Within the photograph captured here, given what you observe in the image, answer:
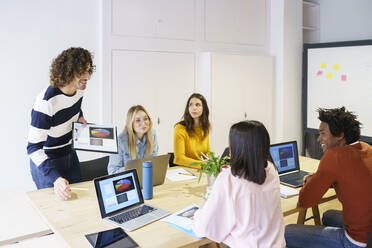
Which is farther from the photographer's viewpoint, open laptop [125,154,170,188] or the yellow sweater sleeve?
the yellow sweater sleeve

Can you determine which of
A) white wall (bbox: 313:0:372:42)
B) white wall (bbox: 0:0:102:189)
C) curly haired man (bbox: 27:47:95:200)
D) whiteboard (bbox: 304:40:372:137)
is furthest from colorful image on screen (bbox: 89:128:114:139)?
white wall (bbox: 313:0:372:42)

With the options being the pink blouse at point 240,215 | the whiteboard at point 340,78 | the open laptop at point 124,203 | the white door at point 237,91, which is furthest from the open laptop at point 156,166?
the whiteboard at point 340,78

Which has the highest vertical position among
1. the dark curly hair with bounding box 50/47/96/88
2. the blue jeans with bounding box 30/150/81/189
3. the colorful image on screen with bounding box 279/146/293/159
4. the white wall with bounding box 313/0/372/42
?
the white wall with bounding box 313/0/372/42

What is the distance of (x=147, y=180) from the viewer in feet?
7.16

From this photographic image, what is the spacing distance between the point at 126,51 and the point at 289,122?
9.49 feet

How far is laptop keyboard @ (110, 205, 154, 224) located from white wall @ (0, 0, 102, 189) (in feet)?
7.85

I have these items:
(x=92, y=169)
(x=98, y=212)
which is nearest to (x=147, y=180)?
(x=98, y=212)

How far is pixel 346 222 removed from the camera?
2.03 meters

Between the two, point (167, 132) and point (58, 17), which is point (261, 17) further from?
point (58, 17)

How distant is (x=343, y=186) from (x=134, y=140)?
4.95ft

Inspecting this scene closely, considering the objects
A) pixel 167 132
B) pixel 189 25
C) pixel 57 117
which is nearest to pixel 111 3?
pixel 189 25

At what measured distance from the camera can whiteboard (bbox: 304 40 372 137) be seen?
16.0 feet

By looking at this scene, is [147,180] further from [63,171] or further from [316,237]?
[316,237]

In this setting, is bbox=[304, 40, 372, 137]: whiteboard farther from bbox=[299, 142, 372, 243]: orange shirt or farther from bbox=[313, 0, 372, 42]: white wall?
bbox=[299, 142, 372, 243]: orange shirt
